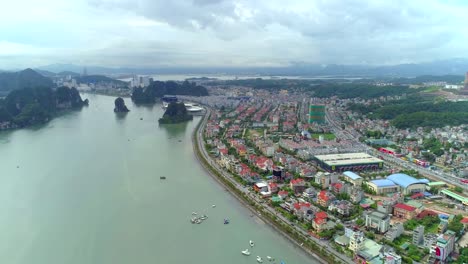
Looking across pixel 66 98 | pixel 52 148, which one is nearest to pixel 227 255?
pixel 52 148

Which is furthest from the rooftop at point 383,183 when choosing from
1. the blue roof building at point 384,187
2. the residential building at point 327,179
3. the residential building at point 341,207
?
the residential building at point 341,207

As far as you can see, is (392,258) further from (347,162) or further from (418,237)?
(347,162)

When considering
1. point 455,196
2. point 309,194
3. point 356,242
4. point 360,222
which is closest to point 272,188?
point 309,194

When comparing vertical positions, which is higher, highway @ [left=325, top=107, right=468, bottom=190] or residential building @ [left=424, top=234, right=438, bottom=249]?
residential building @ [left=424, top=234, right=438, bottom=249]

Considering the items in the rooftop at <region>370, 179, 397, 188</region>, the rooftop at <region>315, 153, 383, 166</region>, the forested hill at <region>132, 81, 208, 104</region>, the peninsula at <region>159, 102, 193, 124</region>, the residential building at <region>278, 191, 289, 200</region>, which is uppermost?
the forested hill at <region>132, 81, 208, 104</region>

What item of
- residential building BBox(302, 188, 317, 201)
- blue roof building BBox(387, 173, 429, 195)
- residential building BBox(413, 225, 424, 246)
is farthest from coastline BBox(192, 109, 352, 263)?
blue roof building BBox(387, 173, 429, 195)

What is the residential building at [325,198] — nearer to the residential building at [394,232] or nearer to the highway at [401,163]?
the residential building at [394,232]

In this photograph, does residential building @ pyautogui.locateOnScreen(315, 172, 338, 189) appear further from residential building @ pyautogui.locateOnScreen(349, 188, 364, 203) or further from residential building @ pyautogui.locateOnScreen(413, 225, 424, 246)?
residential building @ pyautogui.locateOnScreen(413, 225, 424, 246)
